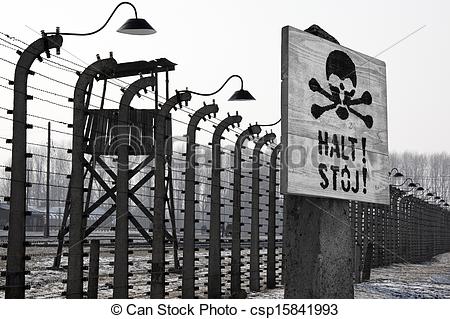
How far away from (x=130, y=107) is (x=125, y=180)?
0.78m

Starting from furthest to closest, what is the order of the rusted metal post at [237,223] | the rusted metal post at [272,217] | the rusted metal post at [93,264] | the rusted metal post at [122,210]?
the rusted metal post at [272,217]
the rusted metal post at [237,223]
the rusted metal post at [93,264]
the rusted metal post at [122,210]

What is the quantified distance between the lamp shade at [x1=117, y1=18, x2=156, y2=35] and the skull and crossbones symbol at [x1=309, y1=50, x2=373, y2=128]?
16.8 ft

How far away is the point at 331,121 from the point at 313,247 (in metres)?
0.59

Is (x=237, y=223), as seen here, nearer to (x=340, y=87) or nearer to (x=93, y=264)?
(x=93, y=264)

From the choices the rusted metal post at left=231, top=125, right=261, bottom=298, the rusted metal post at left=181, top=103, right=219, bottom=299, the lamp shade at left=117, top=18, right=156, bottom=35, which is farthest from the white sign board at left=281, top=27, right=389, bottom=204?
the rusted metal post at left=231, top=125, right=261, bottom=298

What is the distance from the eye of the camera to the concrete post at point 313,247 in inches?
122

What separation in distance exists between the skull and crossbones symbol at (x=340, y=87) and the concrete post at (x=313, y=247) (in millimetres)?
427

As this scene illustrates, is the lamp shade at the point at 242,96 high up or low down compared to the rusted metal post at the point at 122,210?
up

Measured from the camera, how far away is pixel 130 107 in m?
6.81

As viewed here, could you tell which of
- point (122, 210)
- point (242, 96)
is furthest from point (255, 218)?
point (122, 210)

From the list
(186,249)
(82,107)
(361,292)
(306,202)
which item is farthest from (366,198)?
(361,292)

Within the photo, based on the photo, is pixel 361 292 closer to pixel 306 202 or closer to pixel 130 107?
pixel 130 107

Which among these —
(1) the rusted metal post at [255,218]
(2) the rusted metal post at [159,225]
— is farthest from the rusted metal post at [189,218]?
(1) the rusted metal post at [255,218]

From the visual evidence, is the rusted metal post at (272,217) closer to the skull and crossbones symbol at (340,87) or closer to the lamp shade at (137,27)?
the lamp shade at (137,27)
